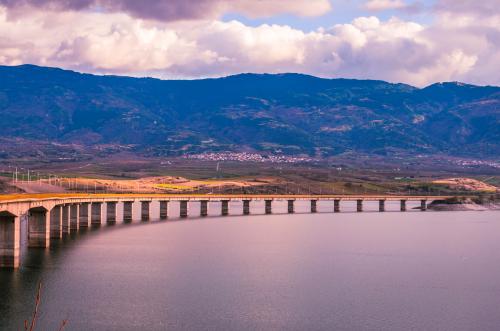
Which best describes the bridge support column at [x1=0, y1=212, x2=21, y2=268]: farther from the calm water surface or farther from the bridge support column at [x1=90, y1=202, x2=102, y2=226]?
the bridge support column at [x1=90, y1=202, x2=102, y2=226]

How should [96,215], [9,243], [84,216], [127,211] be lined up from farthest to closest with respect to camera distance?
[127,211]
[96,215]
[84,216]
[9,243]

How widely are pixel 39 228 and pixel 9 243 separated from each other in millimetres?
25362

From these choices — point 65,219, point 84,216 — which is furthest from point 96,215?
point 65,219

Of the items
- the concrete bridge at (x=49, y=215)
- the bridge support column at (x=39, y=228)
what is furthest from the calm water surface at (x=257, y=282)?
the concrete bridge at (x=49, y=215)

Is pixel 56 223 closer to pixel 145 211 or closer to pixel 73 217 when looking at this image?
pixel 73 217

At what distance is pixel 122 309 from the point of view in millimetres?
75000

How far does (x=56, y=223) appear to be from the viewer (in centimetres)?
13488

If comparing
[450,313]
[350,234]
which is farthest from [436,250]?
[450,313]

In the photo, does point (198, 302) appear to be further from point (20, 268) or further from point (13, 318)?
point (20, 268)

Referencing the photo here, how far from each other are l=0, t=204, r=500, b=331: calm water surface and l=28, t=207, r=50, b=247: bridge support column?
2.20m

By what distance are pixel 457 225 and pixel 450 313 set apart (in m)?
109

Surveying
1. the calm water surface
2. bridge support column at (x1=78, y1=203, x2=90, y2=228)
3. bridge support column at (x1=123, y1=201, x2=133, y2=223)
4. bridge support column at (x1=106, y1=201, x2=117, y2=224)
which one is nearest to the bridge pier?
the calm water surface

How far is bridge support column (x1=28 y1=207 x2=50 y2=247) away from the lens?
11444cm

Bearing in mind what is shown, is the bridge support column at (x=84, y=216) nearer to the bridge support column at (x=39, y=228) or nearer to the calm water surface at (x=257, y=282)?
A: the calm water surface at (x=257, y=282)
